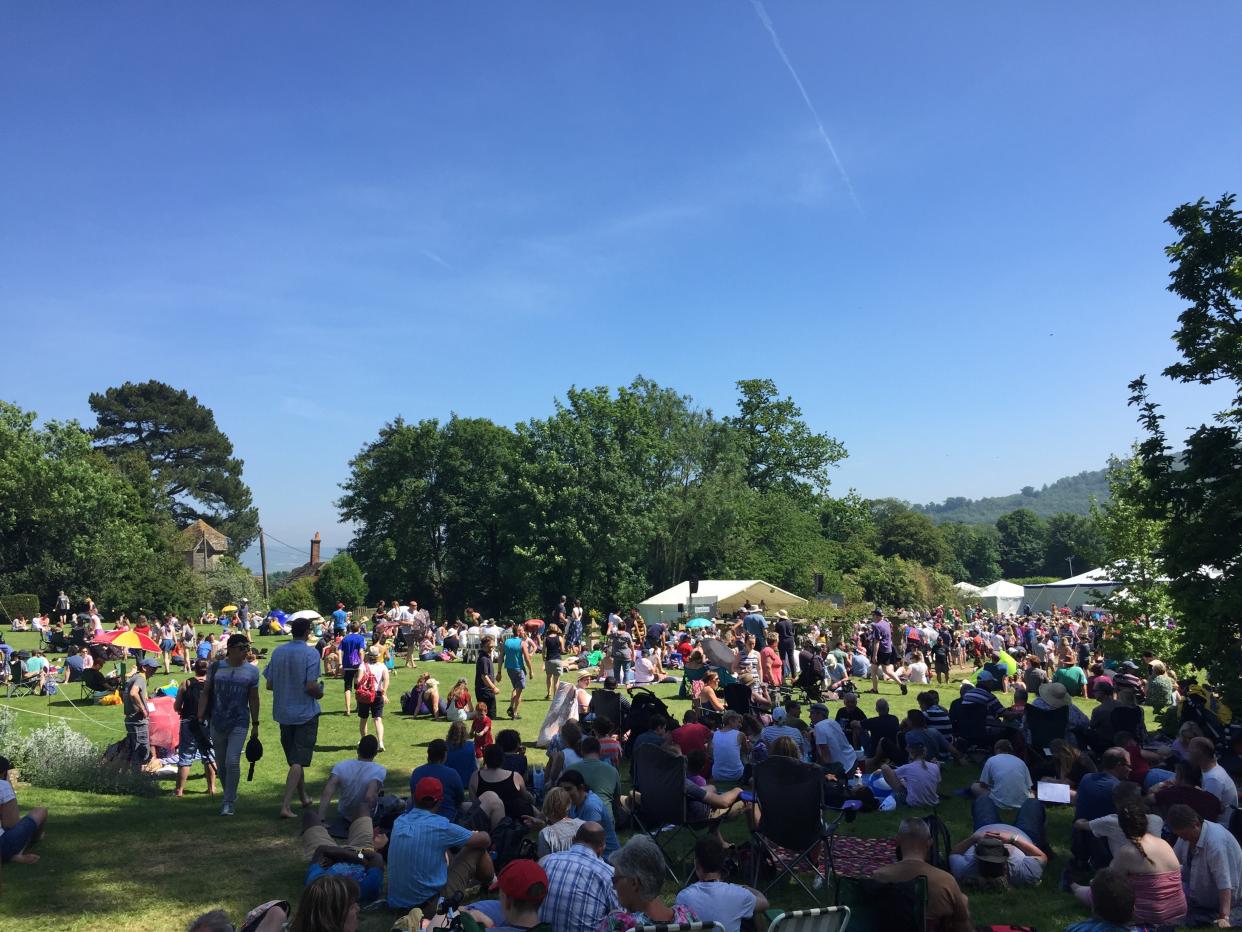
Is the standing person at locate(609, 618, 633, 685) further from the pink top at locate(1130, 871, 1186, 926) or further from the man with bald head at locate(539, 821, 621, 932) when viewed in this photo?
the man with bald head at locate(539, 821, 621, 932)

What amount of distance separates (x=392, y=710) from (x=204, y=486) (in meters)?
68.1

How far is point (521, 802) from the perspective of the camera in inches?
284

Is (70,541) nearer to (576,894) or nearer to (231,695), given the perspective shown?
(231,695)

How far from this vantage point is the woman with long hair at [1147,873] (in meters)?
5.39

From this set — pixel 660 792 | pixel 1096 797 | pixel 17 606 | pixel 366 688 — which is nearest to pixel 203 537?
pixel 17 606

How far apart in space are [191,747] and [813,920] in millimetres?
7421

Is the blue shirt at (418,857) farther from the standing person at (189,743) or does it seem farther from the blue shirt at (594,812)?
the standing person at (189,743)

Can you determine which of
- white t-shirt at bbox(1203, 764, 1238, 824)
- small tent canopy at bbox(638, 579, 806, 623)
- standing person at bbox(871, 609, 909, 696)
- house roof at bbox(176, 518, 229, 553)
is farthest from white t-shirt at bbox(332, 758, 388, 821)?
house roof at bbox(176, 518, 229, 553)

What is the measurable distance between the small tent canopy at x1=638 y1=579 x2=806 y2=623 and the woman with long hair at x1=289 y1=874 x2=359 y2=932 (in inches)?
1108

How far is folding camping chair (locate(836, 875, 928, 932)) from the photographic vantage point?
15.5 ft

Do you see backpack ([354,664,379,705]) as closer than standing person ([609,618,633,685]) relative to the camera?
Yes

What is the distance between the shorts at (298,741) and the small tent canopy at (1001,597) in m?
49.8

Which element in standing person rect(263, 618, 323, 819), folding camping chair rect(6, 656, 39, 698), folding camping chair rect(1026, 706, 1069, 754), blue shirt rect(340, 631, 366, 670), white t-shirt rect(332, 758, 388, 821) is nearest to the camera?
white t-shirt rect(332, 758, 388, 821)

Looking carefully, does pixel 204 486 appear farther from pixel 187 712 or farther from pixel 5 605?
pixel 187 712
